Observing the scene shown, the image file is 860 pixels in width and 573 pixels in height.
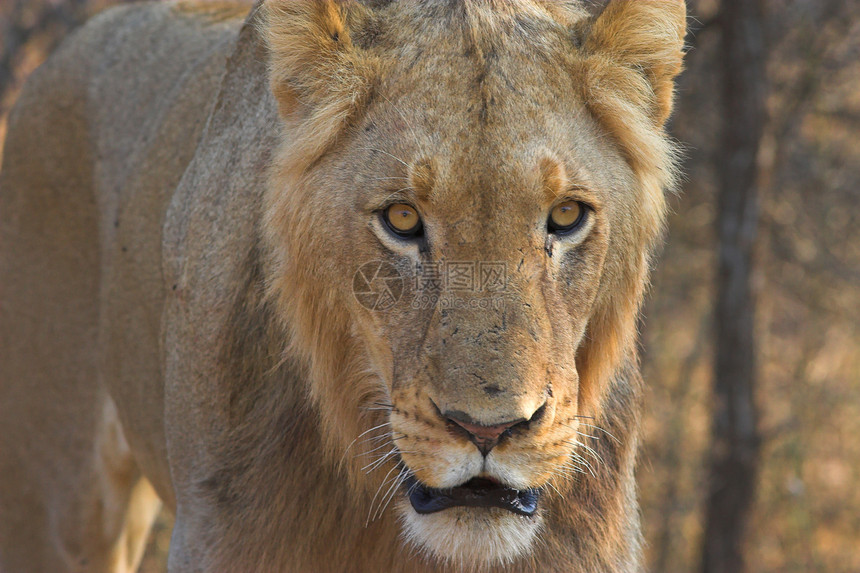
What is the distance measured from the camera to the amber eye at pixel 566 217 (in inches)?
99.0

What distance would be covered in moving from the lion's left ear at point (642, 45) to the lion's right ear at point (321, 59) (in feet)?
2.01

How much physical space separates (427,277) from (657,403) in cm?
682

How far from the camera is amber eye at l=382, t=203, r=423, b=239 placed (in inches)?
97.7

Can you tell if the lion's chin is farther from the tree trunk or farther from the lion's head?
the tree trunk

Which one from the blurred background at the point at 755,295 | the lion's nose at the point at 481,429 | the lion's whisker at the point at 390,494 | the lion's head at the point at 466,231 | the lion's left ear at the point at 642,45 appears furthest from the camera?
the blurred background at the point at 755,295

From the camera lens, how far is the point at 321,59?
2.67 m

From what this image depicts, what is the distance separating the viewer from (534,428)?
2.29 m

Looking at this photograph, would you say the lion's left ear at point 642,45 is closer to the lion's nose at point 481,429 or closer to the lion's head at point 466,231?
the lion's head at point 466,231

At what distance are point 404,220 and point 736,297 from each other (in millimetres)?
4864

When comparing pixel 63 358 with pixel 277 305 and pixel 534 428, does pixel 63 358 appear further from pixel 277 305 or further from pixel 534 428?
pixel 534 428

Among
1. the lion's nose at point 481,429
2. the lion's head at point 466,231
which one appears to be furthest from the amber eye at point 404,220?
the lion's nose at point 481,429

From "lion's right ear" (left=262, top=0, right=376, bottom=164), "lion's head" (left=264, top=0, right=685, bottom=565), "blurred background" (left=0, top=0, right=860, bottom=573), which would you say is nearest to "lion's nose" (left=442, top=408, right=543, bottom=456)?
"lion's head" (left=264, top=0, right=685, bottom=565)

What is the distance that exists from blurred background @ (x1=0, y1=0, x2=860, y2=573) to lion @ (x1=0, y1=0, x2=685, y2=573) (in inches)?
115

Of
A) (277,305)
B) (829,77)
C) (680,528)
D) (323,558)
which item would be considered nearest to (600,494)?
(323,558)
